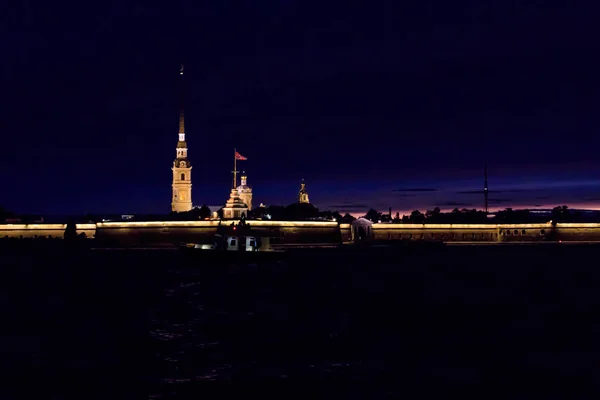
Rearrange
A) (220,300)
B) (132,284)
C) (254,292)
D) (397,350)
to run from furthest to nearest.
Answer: (132,284) < (254,292) < (220,300) < (397,350)

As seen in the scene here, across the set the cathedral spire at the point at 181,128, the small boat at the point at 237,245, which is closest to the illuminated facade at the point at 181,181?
the cathedral spire at the point at 181,128

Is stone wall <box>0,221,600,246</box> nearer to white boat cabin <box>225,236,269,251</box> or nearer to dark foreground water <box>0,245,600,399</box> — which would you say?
white boat cabin <box>225,236,269,251</box>

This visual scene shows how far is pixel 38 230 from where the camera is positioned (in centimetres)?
16012

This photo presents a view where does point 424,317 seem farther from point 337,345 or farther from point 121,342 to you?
point 121,342

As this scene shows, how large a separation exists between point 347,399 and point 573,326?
17294 millimetres

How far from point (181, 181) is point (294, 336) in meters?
160

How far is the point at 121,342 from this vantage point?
35188 mm

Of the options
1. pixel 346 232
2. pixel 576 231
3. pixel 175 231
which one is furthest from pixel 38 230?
pixel 576 231

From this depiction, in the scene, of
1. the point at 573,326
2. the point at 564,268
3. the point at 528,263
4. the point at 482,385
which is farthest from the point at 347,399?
the point at 528,263

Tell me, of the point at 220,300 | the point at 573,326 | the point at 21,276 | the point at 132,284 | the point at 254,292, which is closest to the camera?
the point at 573,326

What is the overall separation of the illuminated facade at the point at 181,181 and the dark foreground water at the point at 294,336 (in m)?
127

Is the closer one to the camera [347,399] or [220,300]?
[347,399]

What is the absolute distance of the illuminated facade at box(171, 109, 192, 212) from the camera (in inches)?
7613

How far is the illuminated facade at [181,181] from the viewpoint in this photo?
193375 millimetres
